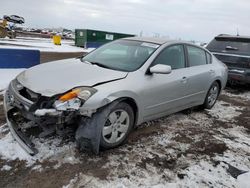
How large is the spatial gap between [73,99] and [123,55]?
62.8 inches

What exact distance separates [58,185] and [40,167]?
42cm

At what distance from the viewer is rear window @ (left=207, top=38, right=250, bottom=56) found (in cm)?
812

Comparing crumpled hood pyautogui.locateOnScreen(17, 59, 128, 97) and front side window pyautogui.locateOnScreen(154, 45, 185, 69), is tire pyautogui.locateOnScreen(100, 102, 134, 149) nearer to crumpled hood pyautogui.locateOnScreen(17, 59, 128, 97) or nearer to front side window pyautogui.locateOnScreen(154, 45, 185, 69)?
crumpled hood pyautogui.locateOnScreen(17, 59, 128, 97)

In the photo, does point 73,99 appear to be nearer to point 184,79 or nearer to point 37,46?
point 184,79

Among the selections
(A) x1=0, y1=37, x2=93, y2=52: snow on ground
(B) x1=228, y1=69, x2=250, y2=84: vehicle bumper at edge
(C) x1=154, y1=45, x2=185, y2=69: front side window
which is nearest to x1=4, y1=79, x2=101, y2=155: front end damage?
(C) x1=154, y1=45, x2=185, y2=69: front side window

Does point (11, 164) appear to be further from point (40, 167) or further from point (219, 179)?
point (219, 179)

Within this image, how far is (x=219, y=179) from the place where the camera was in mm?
3348

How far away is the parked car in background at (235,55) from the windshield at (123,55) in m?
4.42

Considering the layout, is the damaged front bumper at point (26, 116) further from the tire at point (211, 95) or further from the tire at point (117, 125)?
the tire at point (211, 95)

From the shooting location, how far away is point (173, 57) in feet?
15.9

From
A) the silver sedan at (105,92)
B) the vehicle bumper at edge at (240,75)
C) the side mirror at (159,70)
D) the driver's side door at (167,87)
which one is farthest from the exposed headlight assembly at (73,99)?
the vehicle bumper at edge at (240,75)

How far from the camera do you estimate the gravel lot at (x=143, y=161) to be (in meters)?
3.11

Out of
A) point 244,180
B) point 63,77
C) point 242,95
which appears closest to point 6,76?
point 63,77

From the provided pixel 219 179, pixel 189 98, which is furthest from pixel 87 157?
pixel 189 98
